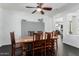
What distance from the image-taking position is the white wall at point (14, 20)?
7.23 ft

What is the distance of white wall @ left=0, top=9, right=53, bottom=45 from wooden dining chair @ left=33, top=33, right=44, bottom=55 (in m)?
0.24

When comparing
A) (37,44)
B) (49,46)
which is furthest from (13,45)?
(49,46)

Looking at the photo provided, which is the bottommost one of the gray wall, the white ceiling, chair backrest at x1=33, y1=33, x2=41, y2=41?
chair backrest at x1=33, y1=33, x2=41, y2=41

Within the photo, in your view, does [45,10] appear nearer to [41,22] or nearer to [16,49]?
[41,22]

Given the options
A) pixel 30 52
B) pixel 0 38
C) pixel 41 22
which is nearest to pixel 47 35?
pixel 41 22

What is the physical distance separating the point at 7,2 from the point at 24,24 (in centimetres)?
52

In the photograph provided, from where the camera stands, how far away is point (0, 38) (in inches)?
88.0

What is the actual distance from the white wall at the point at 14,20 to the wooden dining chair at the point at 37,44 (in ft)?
0.78

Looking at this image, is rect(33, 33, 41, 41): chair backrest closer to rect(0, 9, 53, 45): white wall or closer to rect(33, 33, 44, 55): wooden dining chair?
rect(33, 33, 44, 55): wooden dining chair

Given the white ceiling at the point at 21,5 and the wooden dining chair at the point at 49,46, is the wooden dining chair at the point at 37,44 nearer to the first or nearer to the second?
the wooden dining chair at the point at 49,46

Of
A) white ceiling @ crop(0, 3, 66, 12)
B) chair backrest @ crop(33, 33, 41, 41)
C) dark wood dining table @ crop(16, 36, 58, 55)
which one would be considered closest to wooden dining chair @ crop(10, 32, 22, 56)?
dark wood dining table @ crop(16, 36, 58, 55)

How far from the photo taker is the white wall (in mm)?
2205

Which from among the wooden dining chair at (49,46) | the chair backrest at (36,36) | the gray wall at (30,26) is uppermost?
the gray wall at (30,26)

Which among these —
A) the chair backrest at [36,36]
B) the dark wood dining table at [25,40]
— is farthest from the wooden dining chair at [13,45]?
the chair backrest at [36,36]
